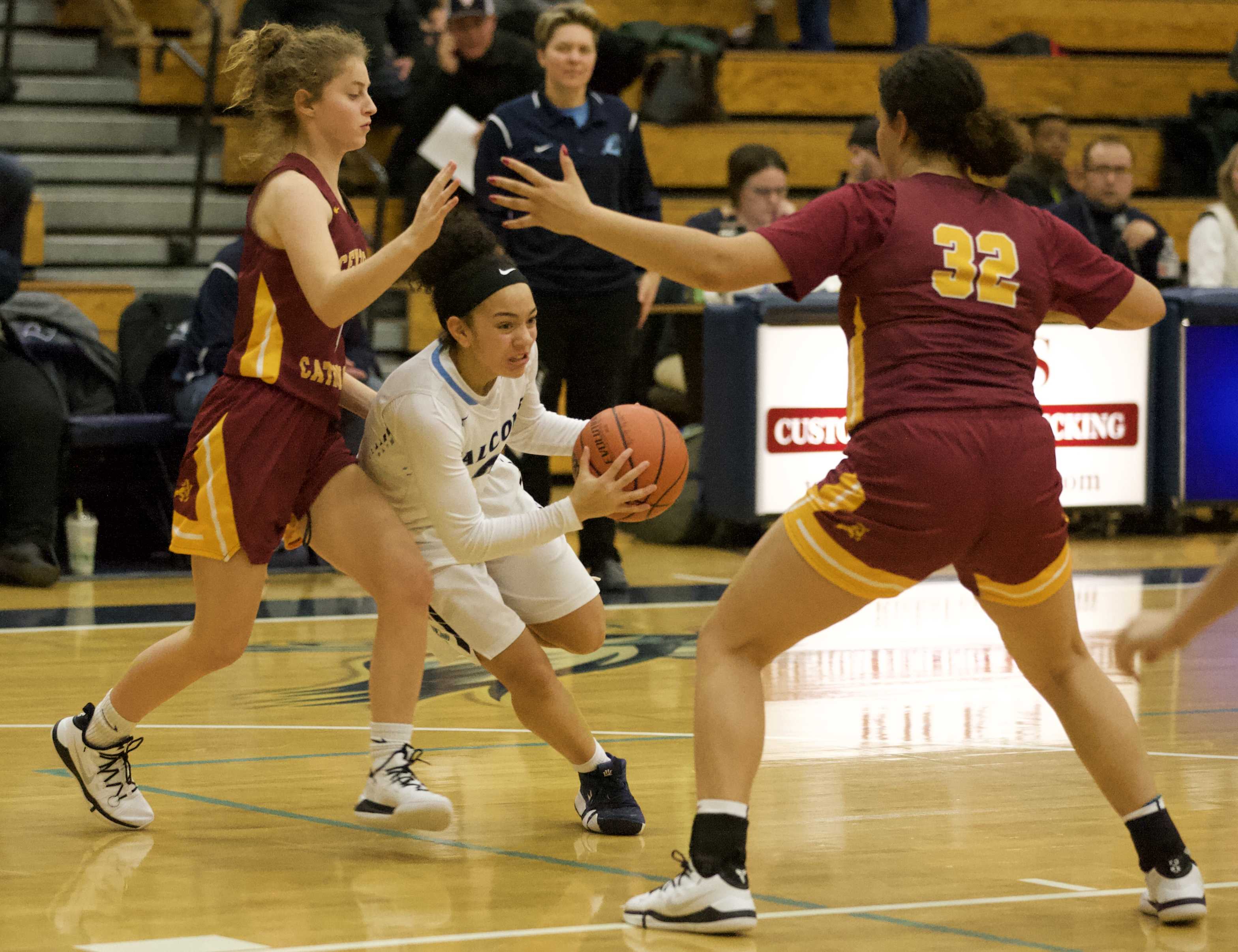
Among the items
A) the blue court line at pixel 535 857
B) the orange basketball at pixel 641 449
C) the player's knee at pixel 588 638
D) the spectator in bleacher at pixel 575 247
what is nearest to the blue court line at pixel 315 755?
the blue court line at pixel 535 857

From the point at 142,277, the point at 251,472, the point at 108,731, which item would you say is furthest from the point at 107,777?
the point at 142,277

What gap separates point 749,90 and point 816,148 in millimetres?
628

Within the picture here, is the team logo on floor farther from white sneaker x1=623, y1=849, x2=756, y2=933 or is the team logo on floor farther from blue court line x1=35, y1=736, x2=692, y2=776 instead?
white sneaker x1=623, y1=849, x2=756, y2=933

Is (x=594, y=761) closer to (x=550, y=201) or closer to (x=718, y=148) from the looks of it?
(x=550, y=201)

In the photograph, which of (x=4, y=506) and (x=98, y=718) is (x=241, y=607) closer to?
(x=98, y=718)

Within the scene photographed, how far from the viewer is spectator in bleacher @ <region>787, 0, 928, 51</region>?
1338cm

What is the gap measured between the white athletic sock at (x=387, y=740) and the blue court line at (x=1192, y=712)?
7.94ft

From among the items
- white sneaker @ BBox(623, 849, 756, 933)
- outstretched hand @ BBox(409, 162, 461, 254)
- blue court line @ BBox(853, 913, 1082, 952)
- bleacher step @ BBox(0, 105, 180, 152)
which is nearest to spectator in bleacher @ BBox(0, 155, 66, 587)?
bleacher step @ BBox(0, 105, 180, 152)

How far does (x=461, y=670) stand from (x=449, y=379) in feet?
7.69

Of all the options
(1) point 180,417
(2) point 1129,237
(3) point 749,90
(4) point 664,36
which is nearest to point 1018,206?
(1) point 180,417

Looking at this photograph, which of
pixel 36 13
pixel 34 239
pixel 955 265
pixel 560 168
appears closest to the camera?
pixel 955 265

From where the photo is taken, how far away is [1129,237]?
10.5 metres

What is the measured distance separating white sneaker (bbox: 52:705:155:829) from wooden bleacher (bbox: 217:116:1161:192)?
7.64 meters

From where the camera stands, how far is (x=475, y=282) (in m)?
4.04
